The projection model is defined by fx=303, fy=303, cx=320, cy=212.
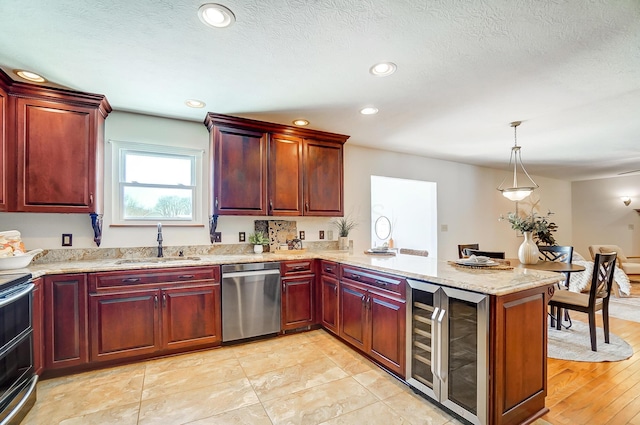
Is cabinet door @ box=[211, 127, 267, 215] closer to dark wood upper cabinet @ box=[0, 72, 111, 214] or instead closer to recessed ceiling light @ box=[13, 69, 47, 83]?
dark wood upper cabinet @ box=[0, 72, 111, 214]

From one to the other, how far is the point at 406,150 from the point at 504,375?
3.69 metres

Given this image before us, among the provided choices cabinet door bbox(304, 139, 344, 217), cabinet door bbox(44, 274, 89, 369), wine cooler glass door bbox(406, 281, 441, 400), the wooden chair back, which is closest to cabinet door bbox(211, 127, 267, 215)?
cabinet door bbox(304, 139, 344, 217)

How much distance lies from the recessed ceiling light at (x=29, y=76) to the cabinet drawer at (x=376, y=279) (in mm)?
3065

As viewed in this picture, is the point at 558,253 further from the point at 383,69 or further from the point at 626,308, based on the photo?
the point at 383,69

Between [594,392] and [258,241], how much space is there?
3.31 m

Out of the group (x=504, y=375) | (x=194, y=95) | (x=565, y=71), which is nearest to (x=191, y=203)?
(x=194, y=95)

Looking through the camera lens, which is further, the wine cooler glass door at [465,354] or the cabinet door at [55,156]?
the cabinet door at [55,156]

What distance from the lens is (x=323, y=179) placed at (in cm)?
392

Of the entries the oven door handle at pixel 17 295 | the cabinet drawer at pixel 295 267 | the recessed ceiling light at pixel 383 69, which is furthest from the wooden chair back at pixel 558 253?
the oven door handle at pixel 17 295

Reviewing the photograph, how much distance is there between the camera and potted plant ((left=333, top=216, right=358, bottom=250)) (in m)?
4.30

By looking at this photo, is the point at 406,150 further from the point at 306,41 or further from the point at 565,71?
the point at 306,41

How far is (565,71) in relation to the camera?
2.32 metres

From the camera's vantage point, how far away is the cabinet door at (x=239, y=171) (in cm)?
332

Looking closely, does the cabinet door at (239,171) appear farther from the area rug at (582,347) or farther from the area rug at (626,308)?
the area rug at (626,308)
